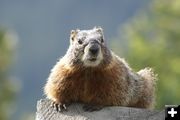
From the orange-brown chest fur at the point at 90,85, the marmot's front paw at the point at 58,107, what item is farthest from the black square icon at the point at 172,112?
the orange-brown chest fur at the point at 90,85

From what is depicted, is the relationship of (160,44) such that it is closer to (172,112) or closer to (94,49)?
(94,49)

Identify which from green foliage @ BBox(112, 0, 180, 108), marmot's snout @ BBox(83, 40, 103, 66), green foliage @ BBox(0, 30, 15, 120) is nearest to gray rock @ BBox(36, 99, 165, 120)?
marmot's snout @ BBox(83, 40, 103, 66)

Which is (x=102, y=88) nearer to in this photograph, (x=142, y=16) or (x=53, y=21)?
(x=142, y=16)

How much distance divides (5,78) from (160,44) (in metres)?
7.75

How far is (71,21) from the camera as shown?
15112cm

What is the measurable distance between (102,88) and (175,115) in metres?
2.03

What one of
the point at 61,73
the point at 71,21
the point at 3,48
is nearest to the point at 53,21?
the point at 71,21

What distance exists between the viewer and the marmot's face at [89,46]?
824 cm

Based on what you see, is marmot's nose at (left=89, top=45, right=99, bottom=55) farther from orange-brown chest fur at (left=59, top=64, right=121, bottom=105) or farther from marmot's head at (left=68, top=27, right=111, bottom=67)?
orange-brown chest fur at (left=59, top=64, right=121, bottom=105)

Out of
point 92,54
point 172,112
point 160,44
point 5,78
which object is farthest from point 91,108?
point 160,44

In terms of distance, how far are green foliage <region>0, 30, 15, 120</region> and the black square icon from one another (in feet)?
89.7

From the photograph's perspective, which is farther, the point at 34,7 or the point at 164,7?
the point at 34,7

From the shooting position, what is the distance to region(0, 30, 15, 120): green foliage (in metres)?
35.6

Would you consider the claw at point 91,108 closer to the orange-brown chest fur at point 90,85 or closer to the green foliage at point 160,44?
the orange-brown chest fur at point 90,85
